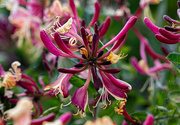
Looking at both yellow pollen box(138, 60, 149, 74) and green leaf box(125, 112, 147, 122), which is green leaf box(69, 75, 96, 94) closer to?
green leaf box(125, 112, 147, 122)

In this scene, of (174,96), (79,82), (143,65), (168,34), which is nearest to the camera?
(168,34)

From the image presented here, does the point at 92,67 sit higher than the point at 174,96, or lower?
higher

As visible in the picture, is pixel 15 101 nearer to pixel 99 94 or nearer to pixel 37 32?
pixel 99 94

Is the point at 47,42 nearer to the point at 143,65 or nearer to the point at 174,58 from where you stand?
the point at 174,58

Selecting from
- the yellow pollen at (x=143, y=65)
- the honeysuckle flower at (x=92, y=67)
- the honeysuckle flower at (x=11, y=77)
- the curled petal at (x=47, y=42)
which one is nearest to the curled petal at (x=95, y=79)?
the honeysuckle flower at (x=92, y=67)

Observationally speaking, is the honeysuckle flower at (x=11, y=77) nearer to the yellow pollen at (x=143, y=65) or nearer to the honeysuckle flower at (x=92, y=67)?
the honeysuckle flower at (x=92, y=67)

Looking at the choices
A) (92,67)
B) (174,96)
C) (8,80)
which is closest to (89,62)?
(92,67)

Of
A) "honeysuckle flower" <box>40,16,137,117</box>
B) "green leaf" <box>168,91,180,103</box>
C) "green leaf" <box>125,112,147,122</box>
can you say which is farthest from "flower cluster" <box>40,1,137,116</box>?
"green leaf" <box>168,91,180,103</box>

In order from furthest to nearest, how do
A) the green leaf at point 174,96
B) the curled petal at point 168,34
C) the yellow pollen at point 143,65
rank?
the yellow pollen at point 143,65
the green leaf at point 174,96
the curled petal at point 168,34

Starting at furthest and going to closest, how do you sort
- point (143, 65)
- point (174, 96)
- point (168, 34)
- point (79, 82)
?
point (143, 65) < point (174, 96) < point (79, 82) < point (168, 34)

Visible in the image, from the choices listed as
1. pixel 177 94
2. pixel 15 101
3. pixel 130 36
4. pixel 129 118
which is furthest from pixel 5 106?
pixel 130 36

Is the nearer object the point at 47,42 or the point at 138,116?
the point at 47,42
